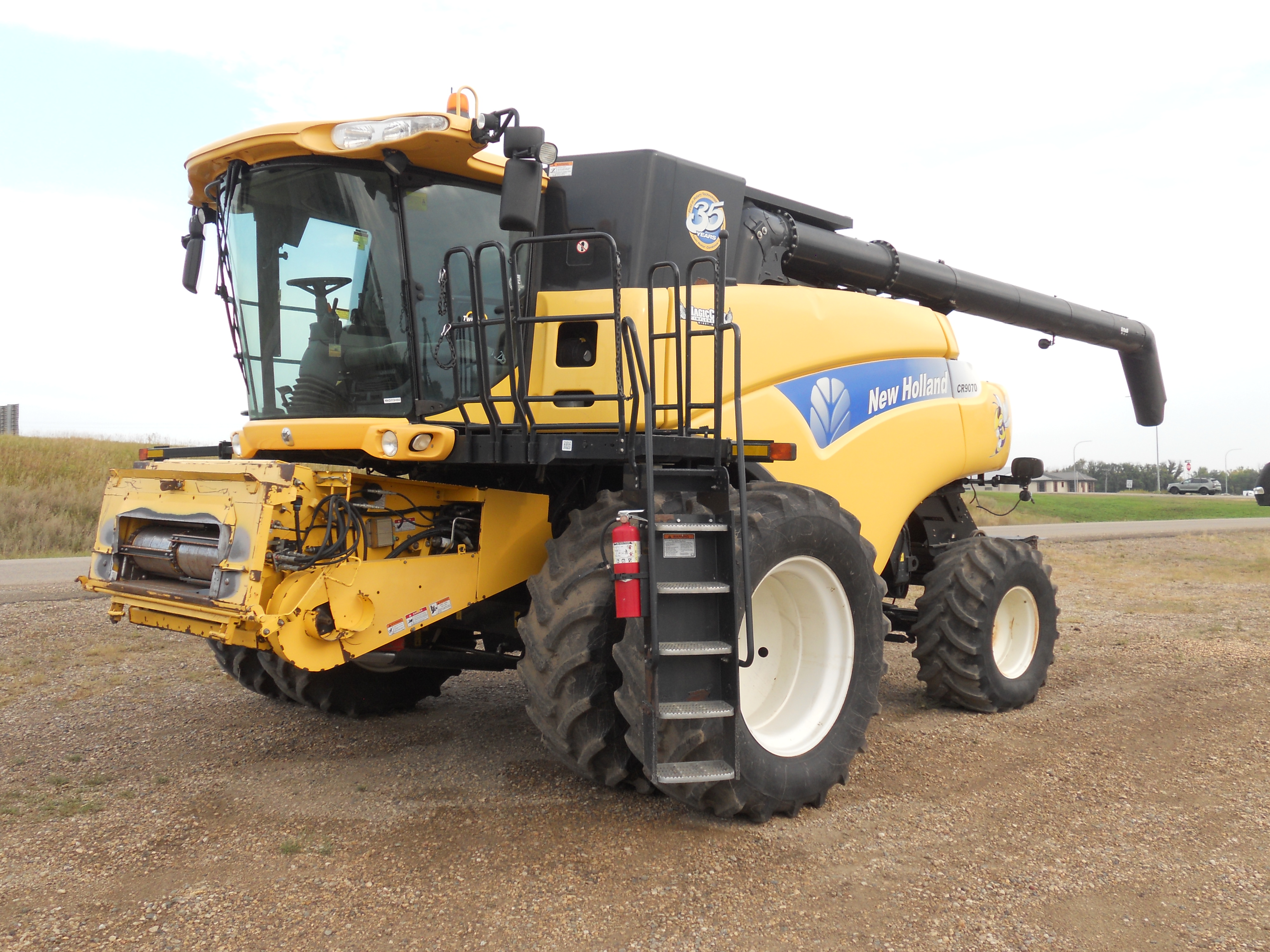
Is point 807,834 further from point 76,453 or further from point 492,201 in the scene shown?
point 76,453

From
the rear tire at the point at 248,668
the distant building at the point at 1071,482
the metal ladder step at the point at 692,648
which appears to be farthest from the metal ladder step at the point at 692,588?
the distant building at the point at 1071,482

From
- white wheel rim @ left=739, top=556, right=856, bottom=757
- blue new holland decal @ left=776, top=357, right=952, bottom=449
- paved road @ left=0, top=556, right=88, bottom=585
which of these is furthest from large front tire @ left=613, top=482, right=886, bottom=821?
paved road @ left=0, top=556, right=88, bottom=585

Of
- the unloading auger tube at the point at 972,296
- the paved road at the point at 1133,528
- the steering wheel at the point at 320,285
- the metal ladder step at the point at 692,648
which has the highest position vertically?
the unloading auger tube at the point at 972,296

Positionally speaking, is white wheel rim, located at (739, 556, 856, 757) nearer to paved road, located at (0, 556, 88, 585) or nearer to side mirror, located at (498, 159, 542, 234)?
side mirror, located at (498, 159, 542, 234)

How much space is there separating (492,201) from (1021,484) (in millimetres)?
5507

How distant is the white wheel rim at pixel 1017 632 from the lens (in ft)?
21.6

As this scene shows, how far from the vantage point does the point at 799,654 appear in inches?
183

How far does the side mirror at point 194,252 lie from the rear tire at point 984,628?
481 cm

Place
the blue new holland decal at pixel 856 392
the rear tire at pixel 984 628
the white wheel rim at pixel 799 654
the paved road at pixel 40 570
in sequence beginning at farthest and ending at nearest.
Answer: the paved road at pixel 40 570 → the rear tire at pixel 984 628 → the blue new holland decal at pixel 856 392 → the white wheel rim at pixel 799 654

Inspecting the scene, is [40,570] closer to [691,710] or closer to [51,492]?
[51,492]

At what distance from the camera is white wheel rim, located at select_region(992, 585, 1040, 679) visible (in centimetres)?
657

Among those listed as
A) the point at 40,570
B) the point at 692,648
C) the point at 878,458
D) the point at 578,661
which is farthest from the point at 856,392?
the point at 40,570

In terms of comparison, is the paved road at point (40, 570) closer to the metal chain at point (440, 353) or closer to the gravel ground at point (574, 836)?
the gravel ground at point (574, 836)

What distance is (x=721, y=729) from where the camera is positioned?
3801 mm
